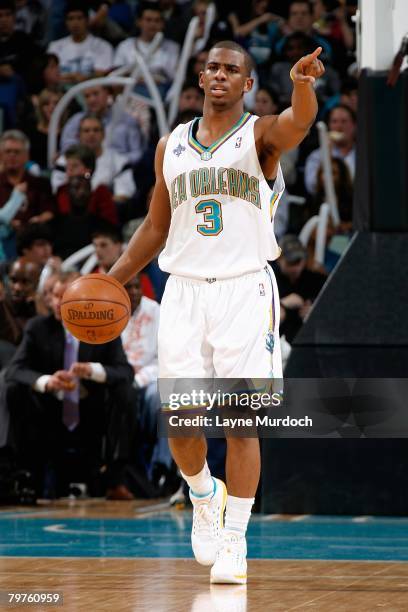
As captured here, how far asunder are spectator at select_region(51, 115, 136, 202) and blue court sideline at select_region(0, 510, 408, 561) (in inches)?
185

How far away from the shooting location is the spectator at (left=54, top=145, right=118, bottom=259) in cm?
1147

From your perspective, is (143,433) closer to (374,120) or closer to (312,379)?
(312,379)

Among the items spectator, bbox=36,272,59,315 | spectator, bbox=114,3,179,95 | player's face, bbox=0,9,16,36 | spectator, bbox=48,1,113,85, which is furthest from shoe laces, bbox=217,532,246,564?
player's face, bbox=0,9,16,36

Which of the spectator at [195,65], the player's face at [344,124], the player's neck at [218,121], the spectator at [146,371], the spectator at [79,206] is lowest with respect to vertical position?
the spectator at [146,371]

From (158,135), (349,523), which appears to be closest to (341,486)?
(349,523)

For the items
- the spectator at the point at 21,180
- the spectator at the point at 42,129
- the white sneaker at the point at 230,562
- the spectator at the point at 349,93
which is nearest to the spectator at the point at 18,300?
the spectator at the point at 21,180

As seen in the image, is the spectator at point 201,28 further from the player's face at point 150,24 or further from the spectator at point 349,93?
the spectator at point 349,93

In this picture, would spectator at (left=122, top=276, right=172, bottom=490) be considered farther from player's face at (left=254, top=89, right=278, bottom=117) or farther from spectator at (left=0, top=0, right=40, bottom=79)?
spectator at (left=0, top=0, right=40, bottom=79)

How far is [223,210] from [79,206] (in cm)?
649

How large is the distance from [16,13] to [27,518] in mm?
8167

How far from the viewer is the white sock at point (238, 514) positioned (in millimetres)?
5195

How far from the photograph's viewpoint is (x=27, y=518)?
7.97m

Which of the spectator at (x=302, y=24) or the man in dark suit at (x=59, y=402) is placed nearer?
the man in dark suit at (x=59, y=402)

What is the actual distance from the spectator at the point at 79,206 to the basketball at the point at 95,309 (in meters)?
5.69
